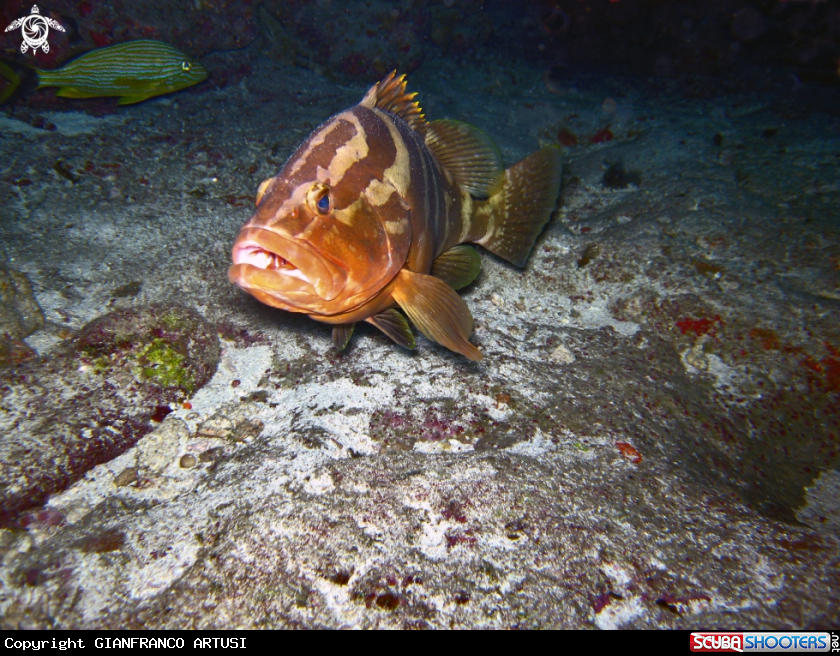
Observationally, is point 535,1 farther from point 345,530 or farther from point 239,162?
point 345,530

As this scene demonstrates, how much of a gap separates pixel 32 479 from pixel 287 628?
5.56 feet

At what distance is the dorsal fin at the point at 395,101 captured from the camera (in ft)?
9.62

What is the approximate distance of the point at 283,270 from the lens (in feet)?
6.57

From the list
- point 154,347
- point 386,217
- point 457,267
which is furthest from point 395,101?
point 154,347

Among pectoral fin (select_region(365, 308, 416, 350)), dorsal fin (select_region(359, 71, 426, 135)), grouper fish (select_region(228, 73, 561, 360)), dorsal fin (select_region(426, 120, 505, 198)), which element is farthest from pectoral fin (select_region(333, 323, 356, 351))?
dorsal fin (select_region(426, 120, 505, 198))

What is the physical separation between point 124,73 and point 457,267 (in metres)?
4.87

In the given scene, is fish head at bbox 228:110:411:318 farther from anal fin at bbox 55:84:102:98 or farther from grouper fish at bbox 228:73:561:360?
anal fin at bbox 55:84:102:98

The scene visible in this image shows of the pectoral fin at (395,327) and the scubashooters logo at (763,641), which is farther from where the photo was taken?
the pectoral fin at (395,327)

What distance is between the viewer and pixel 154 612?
152 centimetres

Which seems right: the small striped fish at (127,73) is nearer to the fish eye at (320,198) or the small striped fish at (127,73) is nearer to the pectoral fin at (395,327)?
the fish eye at (320,198)

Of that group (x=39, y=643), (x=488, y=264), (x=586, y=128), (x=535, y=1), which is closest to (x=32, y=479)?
(x=39, y=643)

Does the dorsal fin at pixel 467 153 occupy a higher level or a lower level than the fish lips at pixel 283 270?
higher

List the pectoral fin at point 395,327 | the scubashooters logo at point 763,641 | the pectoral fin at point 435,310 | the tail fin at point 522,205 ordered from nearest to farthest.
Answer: the scubashooters logo at point 763,641 < the pectoral fin at point 435,310 < the pectoral fin at point 395,327 < the tail fin at point 522,205

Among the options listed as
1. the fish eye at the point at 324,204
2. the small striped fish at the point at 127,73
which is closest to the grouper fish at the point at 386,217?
the fish eye at the point at 324,204
